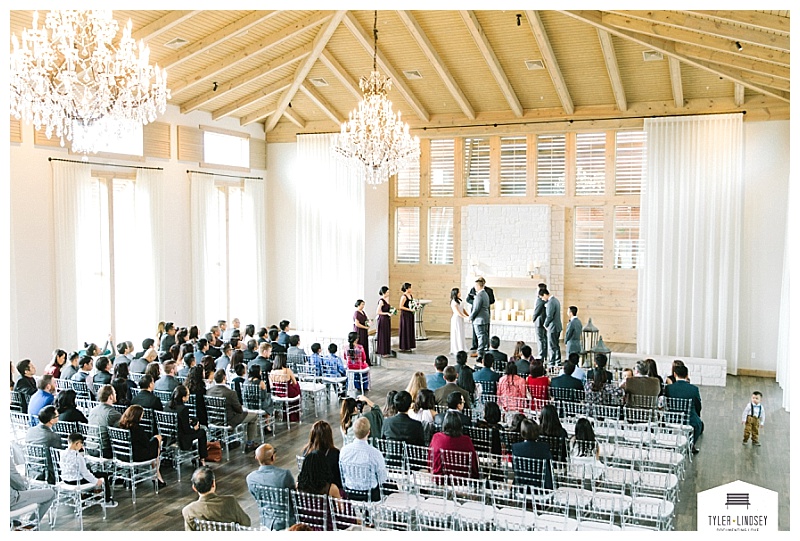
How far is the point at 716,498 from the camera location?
6941 millimetres

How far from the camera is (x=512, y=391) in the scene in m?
8.44

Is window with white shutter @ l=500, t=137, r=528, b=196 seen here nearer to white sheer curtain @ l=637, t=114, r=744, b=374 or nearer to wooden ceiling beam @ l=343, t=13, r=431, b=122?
wooden ceiling beam @ l=343, t=13, r=431, b=122

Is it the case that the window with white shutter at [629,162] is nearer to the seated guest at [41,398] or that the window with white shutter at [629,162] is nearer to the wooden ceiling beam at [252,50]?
the wooden ceiling beam at [252,50]

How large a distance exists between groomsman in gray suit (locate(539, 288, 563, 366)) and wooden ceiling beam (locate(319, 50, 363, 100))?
5.27 meters

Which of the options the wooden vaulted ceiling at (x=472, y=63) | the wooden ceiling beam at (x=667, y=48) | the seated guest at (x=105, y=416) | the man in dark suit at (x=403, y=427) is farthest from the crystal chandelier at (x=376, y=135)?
the seated guest at (x=105, y=416)

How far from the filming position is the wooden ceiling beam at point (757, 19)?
7855mm

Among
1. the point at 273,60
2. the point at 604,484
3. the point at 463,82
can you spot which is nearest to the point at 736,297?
the point at 463,82

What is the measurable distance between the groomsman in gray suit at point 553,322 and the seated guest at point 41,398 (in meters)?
7.87

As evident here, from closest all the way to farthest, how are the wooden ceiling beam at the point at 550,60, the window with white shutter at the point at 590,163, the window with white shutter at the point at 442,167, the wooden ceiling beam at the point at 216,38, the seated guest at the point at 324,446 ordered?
the seated guest at the point at 324,446 < the wooden ceiling beam at the point at 550,60 < the wooden ceiling beam at the point at 216,38 < the window with white shutter at the point at 590,163 < the window with white shutter at the point at 442,167

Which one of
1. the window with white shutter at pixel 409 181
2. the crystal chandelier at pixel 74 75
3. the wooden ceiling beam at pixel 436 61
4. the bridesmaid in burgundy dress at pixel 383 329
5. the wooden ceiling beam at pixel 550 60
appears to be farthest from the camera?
the window with white shutter at pixel 409 181

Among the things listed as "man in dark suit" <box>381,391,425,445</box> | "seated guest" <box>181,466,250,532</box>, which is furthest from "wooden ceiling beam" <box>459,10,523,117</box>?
"seated guest" <box>181,466,250,532</box>

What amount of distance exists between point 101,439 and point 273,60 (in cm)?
840

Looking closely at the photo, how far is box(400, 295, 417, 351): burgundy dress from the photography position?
14.3 meters

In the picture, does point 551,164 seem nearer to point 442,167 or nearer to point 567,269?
point 567,269
